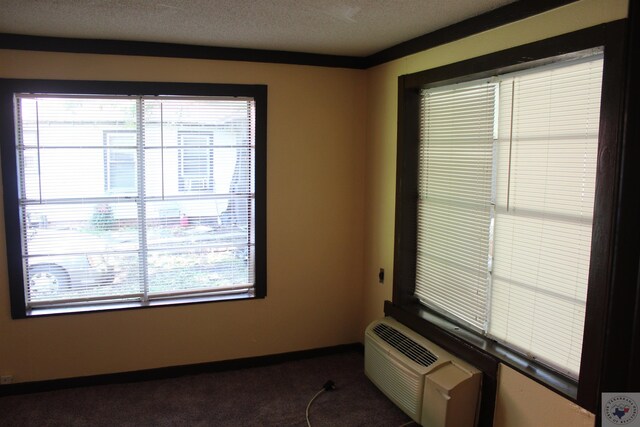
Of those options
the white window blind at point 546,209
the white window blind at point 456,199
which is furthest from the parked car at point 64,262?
the white window blind at point 546,209

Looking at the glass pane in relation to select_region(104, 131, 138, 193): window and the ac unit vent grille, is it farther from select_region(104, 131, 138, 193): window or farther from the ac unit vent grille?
the ac unit vent grille

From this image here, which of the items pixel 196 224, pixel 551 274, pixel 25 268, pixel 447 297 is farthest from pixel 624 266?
pixel 25 268

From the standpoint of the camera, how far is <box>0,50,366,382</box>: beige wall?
3.26 m

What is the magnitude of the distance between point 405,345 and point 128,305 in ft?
6.46

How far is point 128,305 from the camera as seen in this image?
342 centimetres

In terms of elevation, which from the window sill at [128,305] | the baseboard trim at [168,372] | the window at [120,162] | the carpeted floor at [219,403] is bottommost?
the carpeted floor at [219,403]

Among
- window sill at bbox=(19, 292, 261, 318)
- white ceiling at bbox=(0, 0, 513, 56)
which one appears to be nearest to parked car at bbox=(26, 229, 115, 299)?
window sill at bbox=(19, 292, 261, 318)

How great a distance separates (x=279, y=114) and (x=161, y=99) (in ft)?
2.76

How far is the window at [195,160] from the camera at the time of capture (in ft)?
11.2

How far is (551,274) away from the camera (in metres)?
2.28

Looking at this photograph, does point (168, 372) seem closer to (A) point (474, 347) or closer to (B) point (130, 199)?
(B) point (130, 199)

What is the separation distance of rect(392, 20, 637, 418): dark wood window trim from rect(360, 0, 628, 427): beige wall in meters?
0.05

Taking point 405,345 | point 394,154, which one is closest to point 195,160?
point 394,154

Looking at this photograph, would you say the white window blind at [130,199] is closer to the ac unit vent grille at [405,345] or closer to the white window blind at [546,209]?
the ac unit vent grille at [405,345]
